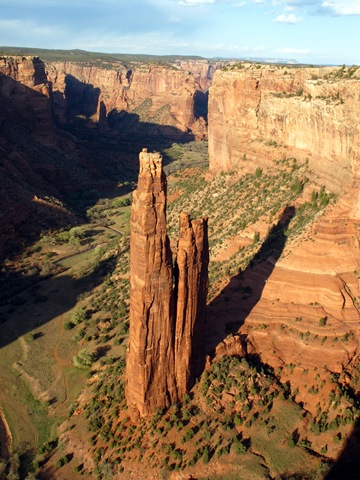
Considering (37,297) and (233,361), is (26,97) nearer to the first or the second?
(37,297)

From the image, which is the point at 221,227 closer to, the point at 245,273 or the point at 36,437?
the point at 245,273

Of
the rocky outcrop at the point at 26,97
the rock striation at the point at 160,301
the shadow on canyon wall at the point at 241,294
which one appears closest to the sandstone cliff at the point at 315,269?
the shadow on canyon wall at the point at 241,294

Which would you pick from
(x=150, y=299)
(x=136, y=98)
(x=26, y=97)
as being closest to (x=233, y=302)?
(x=150, y=299)

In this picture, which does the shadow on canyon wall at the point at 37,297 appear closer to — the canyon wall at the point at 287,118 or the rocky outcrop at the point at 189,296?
the rocky outcrop at the point at 189,296

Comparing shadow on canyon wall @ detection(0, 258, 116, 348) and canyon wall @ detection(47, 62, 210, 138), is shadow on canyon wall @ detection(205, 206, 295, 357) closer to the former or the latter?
shadow on canyon wall @ detection(0, 258, 116, 348)

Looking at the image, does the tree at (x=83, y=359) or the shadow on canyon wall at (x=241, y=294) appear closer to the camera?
the shadow on canyon wall at (x=241, y=294)

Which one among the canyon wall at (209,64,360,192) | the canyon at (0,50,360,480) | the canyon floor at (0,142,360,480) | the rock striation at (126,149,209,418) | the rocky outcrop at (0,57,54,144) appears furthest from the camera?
the rocky outcrop at (0,57,54,144)

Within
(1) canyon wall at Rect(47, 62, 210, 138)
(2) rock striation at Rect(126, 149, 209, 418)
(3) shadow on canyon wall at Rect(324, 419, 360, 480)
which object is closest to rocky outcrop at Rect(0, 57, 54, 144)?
(1) canyon wall at Rect(47, 62, 210, 138)
